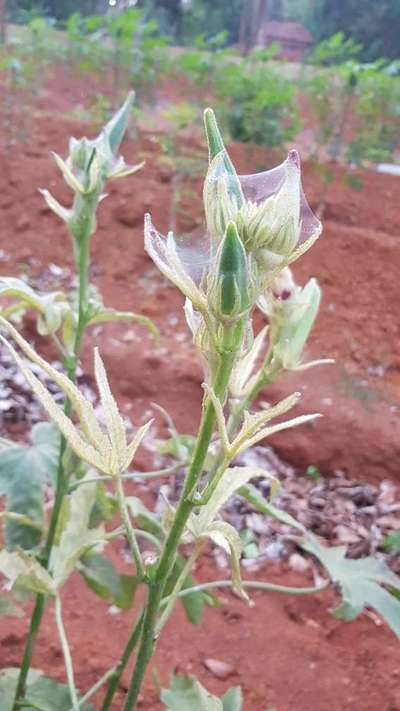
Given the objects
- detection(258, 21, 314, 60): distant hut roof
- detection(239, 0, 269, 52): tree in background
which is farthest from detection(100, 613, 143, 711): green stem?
detection(258, 21, 314, 60): distant hut roof

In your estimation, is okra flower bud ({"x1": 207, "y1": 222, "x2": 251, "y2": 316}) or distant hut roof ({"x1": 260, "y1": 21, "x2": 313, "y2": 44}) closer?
okra flower bud ({"x1": 207, "y1": 222, "x2": 251, "y2": 316})

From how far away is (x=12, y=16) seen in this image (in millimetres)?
10695

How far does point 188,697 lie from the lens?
0.97 meters

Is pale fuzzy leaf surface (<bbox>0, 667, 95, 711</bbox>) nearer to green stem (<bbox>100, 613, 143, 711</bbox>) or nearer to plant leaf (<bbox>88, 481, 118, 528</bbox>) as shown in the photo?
green stem (<bbox>100, 613, 143, 711</bbox>)

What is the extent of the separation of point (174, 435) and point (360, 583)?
0.37 meters

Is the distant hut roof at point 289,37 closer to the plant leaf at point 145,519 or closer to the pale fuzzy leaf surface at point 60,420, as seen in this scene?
the plant leaf at point 145,519

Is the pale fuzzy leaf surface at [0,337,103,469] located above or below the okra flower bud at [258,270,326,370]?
above

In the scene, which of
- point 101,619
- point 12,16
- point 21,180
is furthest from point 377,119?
point 12,16

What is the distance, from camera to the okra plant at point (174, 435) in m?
0.58

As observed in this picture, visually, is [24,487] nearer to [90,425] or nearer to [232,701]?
[232,701]

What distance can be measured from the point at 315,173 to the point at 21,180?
2113 millimetres

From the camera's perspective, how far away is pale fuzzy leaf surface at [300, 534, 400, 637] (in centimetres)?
108

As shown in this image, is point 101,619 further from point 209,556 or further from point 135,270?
point 135,270

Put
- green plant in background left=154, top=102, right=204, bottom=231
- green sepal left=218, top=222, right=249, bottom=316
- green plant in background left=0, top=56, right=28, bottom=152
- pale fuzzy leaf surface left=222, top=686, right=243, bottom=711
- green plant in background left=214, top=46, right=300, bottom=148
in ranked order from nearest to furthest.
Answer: green sepal left=218, top=222, right=249, bottom=316, pale fuzzy leaf surface left=222, top=686, right=243, bottom=711, green plant in background left=154, top=102, right=204, bottom=231, green plant in background left=214, top=46, right=300, bottom=148, green plant in background left=0, top=56, right=28, bottom=152
